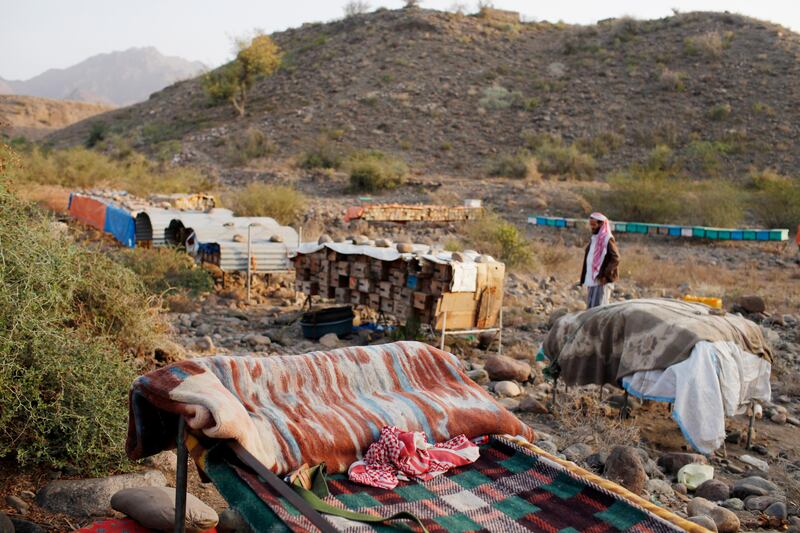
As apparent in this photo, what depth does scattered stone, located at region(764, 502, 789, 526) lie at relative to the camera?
4285 millimetres

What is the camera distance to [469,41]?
4066 centimetres

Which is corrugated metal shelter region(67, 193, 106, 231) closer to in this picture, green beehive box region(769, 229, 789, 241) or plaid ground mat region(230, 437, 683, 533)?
plaid ground mat region(230, 437, 683, 533)

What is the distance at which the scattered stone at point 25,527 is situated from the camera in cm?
337

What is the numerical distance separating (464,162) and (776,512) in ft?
81.3

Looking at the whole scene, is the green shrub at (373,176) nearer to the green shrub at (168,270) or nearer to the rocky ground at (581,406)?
the rocky ground at (581,406)

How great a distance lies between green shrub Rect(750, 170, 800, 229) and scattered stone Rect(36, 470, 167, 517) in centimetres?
Result: 1752

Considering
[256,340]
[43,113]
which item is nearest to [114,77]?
[43,113]

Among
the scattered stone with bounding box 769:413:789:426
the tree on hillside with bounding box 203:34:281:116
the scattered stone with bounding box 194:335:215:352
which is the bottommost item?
the scattered stone with bounding box 769:413:789:426

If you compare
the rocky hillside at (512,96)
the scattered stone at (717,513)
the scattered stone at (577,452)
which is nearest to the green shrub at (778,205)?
the rocky hillside at (512,96)

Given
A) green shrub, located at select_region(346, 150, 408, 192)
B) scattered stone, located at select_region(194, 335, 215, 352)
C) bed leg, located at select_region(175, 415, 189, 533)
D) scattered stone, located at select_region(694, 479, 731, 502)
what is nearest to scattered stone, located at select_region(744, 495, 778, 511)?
scattered stone, located at select_region(694, 479, 731, 502)

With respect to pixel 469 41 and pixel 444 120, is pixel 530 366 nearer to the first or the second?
pixel 444 120

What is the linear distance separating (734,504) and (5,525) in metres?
3.96

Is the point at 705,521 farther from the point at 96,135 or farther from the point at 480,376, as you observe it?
the point at 96,135

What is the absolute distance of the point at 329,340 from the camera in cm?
802
